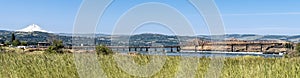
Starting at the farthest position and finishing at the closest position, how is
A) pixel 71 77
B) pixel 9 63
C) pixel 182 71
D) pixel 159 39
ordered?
pixel 159 39
pixel 9 63
pixel 182 71
pixel 71 77

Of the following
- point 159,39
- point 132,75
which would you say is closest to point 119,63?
point 132,75

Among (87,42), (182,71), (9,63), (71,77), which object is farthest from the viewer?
(9,63)

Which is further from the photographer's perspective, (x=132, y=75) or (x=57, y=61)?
(x=57, y=61)

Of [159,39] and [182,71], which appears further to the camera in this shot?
[159,39]

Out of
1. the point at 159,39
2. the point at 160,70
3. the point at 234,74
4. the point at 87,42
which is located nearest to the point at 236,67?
the point at 234,74

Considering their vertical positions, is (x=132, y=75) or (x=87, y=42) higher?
(x=87, y=42)

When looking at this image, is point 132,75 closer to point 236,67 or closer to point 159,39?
point 236,67

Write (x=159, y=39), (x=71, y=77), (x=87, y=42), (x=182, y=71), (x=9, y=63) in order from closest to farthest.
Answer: (x=71, y=77) → (x=182, y=71) → (x=87, y=42) → (x=9, y=63) → (x=159, y=39)

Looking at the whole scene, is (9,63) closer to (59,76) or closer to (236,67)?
(59,76)

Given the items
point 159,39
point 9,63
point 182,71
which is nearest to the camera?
point 182,71
